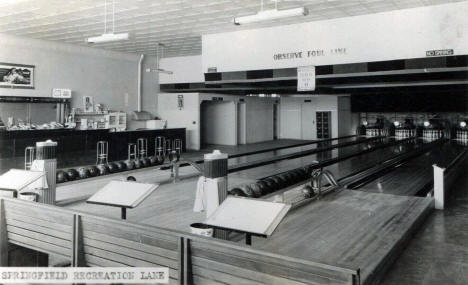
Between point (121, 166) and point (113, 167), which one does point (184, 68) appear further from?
point (113, 167)

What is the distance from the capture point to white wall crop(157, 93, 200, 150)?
16688mm

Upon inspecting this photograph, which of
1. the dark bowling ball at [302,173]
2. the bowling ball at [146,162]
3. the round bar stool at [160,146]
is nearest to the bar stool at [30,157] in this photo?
the bowling ball at [146,162]

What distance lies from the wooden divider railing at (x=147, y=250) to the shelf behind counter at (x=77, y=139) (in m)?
7.37

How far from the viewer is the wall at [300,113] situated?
21.4m

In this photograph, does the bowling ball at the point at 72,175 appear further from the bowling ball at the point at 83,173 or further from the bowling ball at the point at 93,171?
the bowling ball at the point at 93,171

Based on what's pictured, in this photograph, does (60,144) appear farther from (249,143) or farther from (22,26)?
(249,143)

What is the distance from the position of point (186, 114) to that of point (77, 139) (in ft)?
18.3

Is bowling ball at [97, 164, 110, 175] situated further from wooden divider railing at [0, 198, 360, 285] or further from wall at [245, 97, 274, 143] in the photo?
wall at [245, 97, 274, 143]

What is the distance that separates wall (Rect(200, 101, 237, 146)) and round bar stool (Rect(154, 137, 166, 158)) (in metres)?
4.67

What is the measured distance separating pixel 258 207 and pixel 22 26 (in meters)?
10.4

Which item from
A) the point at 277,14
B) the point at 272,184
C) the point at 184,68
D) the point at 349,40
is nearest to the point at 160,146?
the point at 184,68

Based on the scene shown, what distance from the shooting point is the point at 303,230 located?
17.5 ft

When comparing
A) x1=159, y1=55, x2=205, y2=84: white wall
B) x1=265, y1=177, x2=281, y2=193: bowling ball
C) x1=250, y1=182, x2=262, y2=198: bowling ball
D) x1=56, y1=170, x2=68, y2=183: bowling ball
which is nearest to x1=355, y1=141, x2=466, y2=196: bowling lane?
x1=265, y1=177, x2=281, y2=193: bowling ball

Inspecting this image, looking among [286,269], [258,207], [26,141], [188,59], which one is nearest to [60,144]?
[26,141]
